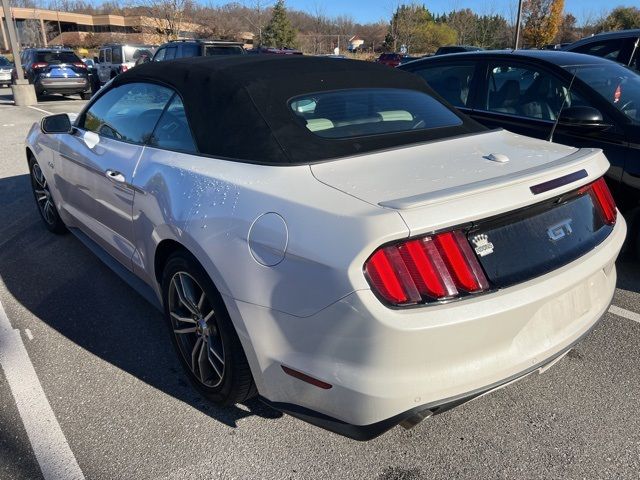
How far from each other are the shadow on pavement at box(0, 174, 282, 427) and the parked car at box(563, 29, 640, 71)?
6431 mm

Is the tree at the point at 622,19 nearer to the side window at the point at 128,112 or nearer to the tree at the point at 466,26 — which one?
the tree at the point at 466,26

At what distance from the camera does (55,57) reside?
18.1 meters

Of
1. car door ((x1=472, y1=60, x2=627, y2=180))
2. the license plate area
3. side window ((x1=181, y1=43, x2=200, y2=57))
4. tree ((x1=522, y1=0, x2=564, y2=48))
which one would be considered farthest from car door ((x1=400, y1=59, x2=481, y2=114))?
tree ((x1=522, y1=0, x2=564, y2=48))

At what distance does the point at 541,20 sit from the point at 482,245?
129 feet

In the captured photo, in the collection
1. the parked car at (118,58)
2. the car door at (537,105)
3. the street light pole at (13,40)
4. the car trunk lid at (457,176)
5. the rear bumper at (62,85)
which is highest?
the car trunk lid at (457,176)

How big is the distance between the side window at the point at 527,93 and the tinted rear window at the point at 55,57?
56.9 ft

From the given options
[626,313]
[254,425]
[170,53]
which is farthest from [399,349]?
[170,53]

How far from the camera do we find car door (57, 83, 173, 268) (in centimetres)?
301

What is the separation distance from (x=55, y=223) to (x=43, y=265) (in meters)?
0.61

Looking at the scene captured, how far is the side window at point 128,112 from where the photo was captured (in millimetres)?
3044

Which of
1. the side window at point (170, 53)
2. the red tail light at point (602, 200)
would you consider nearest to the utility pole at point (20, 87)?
the side window at point (170, 53)

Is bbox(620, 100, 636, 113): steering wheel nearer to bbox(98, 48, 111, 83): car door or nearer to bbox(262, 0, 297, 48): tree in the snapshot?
bbox(98, 48, 111, 83): car door

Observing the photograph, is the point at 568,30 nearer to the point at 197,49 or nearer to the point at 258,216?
the point at 197,49

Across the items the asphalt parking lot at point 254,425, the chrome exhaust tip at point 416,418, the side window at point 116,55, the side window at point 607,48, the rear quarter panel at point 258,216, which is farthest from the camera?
the side window at point 116,55
